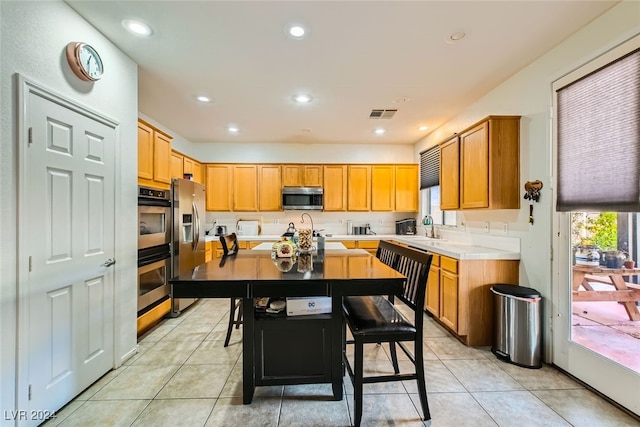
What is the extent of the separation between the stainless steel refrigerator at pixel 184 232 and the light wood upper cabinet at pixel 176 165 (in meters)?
0.50

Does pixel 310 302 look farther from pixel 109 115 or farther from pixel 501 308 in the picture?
pixel 109 115

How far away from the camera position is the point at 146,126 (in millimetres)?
2922

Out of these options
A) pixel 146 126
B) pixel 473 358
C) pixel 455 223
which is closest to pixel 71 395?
pixel 146 126

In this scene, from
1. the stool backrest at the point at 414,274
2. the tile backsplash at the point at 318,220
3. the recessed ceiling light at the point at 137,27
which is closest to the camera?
the stool backrest at the point at 414,274

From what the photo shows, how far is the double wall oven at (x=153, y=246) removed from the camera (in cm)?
271

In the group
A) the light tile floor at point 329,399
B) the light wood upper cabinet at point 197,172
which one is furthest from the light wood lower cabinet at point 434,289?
the light wood upper cabinet at point 197,172

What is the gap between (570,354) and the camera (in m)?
2.12

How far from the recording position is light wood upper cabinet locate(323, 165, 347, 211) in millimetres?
5070

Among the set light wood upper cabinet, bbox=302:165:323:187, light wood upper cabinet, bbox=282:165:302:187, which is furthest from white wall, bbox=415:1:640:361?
light wood upper cabinet, bbox=282:165:302:187

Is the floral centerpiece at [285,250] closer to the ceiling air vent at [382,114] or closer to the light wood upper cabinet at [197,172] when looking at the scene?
the ceiling air vent at [382,114]

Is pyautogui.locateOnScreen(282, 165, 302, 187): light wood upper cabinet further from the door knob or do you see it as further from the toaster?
the door knob

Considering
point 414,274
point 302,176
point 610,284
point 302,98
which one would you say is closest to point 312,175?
point 302,176

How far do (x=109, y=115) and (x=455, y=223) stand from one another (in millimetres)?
4254

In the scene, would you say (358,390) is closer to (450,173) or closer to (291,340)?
(291,340)
